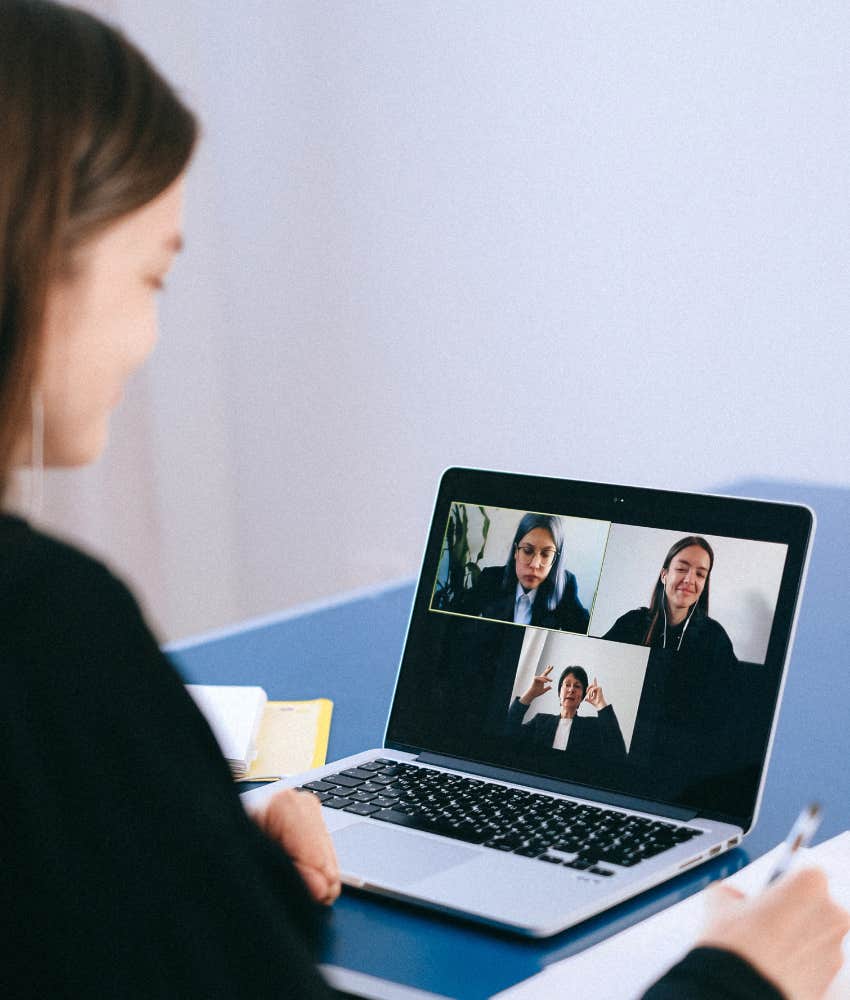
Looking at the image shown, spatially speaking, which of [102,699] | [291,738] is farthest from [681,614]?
[102,699]

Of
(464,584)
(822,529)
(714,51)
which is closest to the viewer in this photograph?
(464,584)

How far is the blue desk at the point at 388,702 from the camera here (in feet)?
2.36

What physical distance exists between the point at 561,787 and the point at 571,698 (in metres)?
0.06

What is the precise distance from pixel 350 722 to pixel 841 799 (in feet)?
1.33

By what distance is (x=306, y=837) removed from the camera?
0.81m

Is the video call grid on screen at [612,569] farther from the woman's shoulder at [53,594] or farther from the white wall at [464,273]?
the white wall at [464,273]

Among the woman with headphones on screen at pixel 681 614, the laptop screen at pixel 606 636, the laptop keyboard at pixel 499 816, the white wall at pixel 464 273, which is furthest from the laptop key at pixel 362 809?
the white wall at pixel 464 273

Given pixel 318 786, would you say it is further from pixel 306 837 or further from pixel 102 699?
pixel 102 699

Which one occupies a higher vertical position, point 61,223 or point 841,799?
point 61,223

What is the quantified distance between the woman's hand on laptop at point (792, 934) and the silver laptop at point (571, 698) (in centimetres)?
11

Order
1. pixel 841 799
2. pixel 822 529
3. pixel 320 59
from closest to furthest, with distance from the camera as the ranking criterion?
pixel 841 799 → pixel 822 529 → pixel 320 59

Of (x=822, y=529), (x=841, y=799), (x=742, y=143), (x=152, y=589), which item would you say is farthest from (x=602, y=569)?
(x=152, y=589)

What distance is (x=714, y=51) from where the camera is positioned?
250cm

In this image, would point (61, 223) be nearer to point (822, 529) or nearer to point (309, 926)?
point (309, 926)
